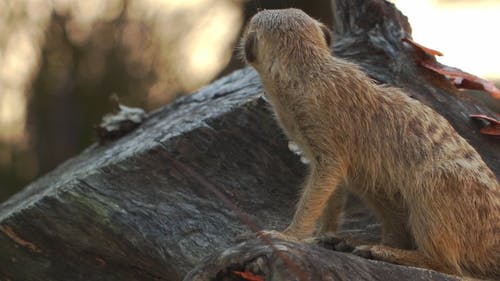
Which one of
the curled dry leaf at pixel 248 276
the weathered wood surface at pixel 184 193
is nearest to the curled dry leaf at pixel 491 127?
the weathered wood surface at pixel 184 193

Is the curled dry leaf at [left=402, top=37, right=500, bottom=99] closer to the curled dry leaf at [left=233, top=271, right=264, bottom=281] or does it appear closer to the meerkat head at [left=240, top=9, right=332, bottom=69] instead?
the meerkat head at [left=240, top=9, right=332, bottom=69]

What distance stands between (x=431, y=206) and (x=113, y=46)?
25.9ft

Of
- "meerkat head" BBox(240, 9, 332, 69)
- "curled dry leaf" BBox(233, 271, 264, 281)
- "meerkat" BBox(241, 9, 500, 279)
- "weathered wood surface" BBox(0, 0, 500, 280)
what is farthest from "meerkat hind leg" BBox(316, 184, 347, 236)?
"curled dry leaf" BBox(233, 271, 264, 281)

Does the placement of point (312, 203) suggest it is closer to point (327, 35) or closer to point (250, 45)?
point (250, 45)

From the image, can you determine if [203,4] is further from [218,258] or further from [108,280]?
[218,258]

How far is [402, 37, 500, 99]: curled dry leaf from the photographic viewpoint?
15.3ft

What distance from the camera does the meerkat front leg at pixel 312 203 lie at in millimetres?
3783

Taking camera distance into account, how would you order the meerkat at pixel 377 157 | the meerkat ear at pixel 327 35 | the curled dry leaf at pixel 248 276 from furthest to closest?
the meerkat ear at pixel 327 35 < the meerkat at pixel 377 157 < the curled dry leaf at pixel 248 276

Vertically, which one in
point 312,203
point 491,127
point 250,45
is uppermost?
point 250,45

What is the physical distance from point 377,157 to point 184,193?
987 mm

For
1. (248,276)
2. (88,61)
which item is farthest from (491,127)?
(88,61)

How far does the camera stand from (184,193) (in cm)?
443

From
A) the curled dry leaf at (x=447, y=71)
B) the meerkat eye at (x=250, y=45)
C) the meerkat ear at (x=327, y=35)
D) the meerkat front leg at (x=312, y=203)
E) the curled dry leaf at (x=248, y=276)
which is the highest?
the meerkat eye at (x=250, y=45)

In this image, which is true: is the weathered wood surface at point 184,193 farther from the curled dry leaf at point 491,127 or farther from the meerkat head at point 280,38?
the meerkat head at point 280,38
